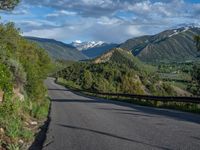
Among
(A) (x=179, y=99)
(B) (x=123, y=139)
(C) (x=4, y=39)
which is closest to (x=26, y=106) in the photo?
(C) (x=4, y=39)

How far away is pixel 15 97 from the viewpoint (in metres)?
18.0

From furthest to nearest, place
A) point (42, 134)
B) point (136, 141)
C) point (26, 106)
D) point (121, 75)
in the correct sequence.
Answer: point (121, 75) → point (26, 106) → point (42, 134) → point (136, 141)

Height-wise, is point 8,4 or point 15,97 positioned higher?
point 8,4

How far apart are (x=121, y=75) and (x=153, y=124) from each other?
114486 millimetres

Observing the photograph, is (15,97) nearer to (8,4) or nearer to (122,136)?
(8,4)

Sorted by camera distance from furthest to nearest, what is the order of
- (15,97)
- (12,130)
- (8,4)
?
(8,4), (15,97), (12,130)

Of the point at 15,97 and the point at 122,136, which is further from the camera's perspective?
the point at 15,97

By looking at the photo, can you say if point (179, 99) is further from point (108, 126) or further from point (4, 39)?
point (108, 126)

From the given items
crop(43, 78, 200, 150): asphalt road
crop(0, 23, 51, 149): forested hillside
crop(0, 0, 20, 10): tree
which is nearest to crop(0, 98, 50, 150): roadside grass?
crop(0, 23, 51, 149): forested hillside

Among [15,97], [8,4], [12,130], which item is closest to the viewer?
[12,130]

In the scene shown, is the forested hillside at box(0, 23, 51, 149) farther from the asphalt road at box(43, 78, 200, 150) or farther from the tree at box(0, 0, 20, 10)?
the tree at box(0, 0, 20, 10)

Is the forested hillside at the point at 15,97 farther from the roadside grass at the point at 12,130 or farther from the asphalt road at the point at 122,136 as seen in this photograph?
the asphalt road at the point at 122,136

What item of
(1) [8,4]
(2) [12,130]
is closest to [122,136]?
(2) [12,130]

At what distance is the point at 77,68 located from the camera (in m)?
171
